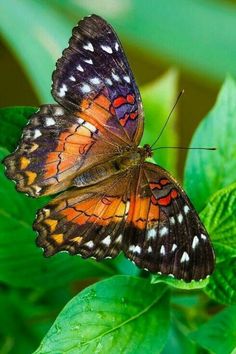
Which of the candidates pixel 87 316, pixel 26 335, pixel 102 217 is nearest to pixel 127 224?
pixel 102 217

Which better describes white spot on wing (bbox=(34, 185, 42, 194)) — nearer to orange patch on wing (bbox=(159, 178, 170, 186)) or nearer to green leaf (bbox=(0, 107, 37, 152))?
green leaf (bbox=(0, 107, 37, 152))

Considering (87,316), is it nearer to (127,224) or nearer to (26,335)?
(127,224)

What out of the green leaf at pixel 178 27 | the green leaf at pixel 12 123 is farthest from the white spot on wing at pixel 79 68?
the green leaf at pixel 178 27

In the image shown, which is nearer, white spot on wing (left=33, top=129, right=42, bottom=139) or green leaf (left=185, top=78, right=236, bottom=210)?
white spot on wing (left=33, top=129, right=42, bottom=139)

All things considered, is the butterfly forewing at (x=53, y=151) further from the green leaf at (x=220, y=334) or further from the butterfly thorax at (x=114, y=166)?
the green leaf at (x=220, y=334)

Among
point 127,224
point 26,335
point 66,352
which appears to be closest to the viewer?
point 66,352

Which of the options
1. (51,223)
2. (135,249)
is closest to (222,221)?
(135,249)

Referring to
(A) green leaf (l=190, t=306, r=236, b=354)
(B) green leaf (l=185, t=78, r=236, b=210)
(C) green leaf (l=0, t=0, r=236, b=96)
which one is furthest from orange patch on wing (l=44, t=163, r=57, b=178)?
(C) green leaf (l=0, t=0, r=236, b=96)
